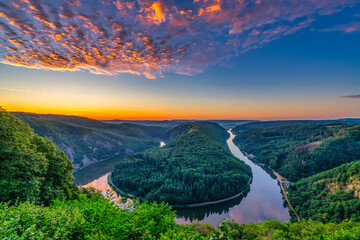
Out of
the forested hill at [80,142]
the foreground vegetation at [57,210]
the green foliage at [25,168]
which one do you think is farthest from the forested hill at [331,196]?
the forested hill at [80,142]

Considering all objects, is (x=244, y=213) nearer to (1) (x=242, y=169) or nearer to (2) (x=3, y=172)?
(1) (x=242, y=169)

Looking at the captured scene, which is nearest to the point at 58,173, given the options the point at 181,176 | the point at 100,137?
the point at 181,176

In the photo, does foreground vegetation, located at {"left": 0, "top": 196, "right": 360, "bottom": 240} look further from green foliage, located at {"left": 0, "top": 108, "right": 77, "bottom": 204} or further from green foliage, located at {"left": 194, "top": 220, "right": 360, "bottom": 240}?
green foliage, located at {"left": 194, "top": 220, "right": 360, "bottom": 240}

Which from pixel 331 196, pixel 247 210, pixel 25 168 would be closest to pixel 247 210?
pixel 247 210

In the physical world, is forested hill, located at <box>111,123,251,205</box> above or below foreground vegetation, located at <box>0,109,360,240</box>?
below

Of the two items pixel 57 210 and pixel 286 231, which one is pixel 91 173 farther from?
pixel 57 210

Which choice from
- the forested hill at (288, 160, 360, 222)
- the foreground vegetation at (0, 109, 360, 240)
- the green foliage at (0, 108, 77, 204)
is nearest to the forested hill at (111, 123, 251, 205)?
the forested hill at (288, 160, 360, 222)

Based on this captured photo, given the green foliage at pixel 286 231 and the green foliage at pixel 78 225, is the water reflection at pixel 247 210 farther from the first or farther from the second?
the green foliage at pixel 78 225
